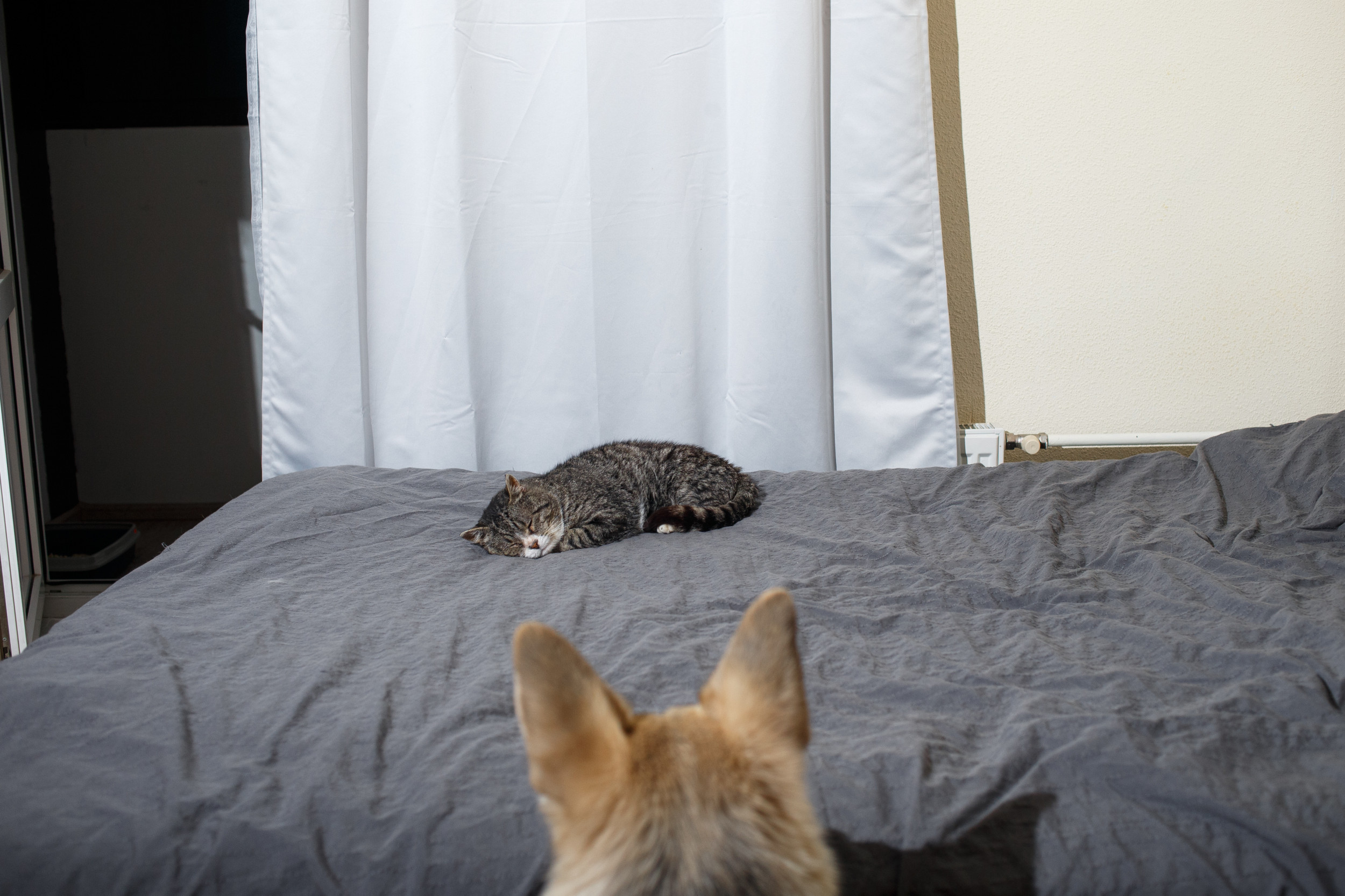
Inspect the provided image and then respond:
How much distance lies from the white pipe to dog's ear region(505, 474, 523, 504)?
64.5 inches

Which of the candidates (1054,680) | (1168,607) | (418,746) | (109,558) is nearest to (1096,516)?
(1168,607)

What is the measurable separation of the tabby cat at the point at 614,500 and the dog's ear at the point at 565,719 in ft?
3.96

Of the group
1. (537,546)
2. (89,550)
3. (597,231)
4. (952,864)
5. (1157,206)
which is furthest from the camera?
(89,550)

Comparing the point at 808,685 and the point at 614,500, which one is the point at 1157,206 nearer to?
the point at 614,500

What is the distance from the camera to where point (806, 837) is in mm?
655

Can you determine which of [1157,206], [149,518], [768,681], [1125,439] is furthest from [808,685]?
[149,518]

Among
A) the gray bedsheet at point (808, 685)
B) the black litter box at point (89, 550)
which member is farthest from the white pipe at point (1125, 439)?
the black litter box at point (89, 550)

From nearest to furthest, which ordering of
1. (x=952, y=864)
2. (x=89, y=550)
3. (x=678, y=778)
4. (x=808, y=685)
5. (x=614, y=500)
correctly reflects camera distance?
1. (x=678, y=778)
2. (x=952, y=864)
3. (x=808, y=685)
4. (x=614, y=500)
5. (x=89, y=550)

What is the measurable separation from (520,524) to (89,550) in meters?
2.44

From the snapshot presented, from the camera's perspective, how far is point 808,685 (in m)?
1.15

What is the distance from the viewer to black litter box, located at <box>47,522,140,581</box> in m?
3.22

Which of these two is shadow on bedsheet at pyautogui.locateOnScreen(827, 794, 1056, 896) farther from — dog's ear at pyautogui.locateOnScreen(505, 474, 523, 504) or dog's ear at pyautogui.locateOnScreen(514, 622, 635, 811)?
dog's ear at pyautogui.locateOnScreen(505, 474, 523, 504)

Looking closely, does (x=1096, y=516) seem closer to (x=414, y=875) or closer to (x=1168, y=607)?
(x=1168, y=607)

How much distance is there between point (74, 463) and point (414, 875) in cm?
457
